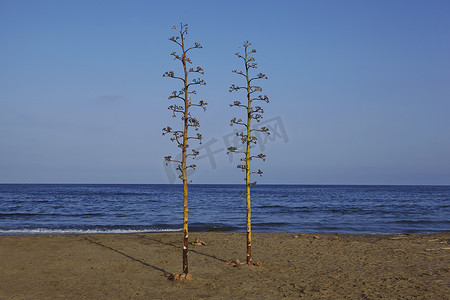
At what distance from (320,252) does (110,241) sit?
1121 centimetres

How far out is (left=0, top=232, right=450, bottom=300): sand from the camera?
34.8 ft

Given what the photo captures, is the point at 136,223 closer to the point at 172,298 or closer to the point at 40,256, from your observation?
the point at 40,256

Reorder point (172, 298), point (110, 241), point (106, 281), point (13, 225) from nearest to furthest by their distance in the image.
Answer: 1. point (172, 298)
2. point (106, 281)
3. point (110, 241)
4. point (13, 225)

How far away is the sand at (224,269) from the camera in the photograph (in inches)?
417

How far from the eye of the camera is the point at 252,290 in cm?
1083

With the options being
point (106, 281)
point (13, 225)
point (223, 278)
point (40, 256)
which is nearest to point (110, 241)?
point (40, 256)

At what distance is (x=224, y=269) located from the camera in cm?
1346

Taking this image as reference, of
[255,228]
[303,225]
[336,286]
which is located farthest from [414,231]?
[336,286]

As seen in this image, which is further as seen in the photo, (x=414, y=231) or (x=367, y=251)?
(x=414, y=231)

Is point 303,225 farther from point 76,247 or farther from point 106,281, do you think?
point 106,281

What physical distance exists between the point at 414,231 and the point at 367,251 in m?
14.4

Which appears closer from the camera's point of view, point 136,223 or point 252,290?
point 252,290

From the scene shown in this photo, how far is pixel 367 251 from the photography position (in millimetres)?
17281

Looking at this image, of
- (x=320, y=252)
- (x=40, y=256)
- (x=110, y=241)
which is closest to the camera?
(x=40, y=256)
